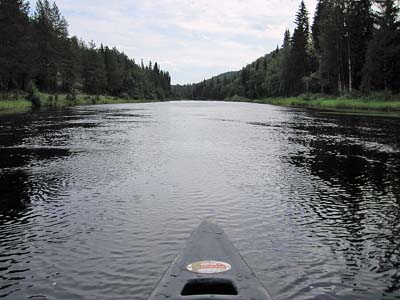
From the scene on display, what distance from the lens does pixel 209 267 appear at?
677cm

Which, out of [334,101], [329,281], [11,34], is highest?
[11,34]

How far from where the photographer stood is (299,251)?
9320mm

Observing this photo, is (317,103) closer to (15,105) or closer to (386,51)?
(386,51)

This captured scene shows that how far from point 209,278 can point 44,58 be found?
10305 centimetres

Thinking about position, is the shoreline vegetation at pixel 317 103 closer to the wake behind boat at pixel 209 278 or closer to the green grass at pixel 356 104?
the green grass at pixel 356 104

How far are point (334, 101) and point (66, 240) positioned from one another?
69.8 meters

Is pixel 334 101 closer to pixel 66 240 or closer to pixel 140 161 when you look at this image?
pixel 140 161

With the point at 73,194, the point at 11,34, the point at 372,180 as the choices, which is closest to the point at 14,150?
the point at 73,194

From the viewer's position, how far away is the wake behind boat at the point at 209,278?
5891mm

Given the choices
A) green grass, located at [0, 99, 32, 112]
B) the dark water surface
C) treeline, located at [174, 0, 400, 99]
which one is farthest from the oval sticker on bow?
green grass, located at [0, 99, 32, 112]

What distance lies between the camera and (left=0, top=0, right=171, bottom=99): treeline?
239 ft

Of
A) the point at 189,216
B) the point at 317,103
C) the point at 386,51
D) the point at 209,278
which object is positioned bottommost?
the point at 189,216

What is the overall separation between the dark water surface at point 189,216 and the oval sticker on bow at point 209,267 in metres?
1.17

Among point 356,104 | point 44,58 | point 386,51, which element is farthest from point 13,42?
point 386,51
